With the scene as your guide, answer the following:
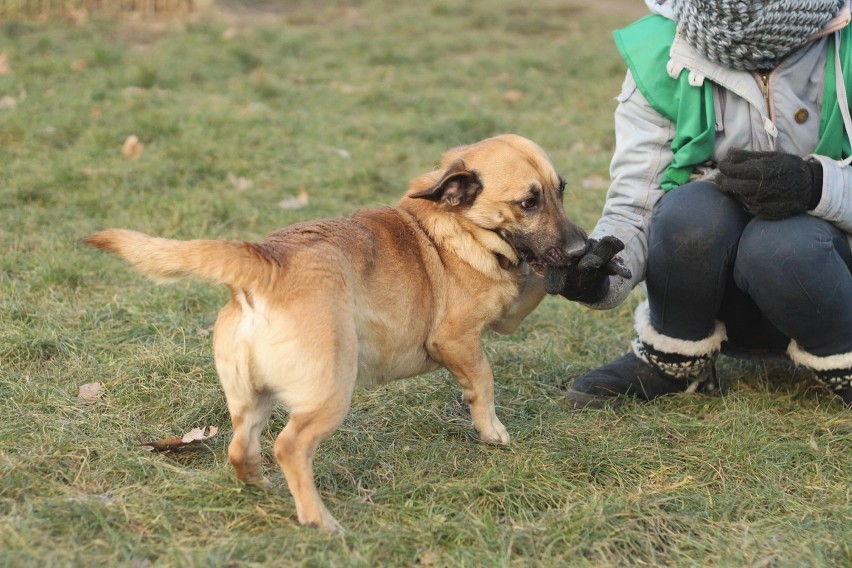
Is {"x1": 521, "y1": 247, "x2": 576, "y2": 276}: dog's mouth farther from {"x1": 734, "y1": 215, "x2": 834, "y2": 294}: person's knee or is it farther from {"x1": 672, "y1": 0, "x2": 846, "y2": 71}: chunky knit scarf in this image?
{"x1": 672, "y1": 0, "x2": 846, "y2": 71}: chunky knit scarf

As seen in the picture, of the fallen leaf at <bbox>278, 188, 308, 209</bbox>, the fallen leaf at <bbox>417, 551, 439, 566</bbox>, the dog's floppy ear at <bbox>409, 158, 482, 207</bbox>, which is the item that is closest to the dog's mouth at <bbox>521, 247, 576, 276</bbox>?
the dog's floppy ear at <bbox>409, 158, 482, 207</bbox>

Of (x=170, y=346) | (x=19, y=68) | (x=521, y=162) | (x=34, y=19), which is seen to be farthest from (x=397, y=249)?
(x=34, y=19)

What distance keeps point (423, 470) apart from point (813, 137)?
6.19 feet

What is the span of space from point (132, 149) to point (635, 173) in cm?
394

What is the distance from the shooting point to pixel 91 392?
12.2 ft

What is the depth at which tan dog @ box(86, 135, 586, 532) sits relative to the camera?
2.83 m

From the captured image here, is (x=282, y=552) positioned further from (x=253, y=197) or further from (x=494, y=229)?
(x=253, y=197)

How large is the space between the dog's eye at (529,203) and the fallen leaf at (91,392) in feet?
5.69

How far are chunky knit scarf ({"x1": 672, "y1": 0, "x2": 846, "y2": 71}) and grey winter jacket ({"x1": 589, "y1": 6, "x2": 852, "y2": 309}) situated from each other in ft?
0.19

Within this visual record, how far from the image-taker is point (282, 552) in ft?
8.84

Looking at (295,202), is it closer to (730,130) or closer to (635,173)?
(635,173)

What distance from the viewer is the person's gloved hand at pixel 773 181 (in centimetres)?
338

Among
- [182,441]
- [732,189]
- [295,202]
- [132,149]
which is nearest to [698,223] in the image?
[732,189]

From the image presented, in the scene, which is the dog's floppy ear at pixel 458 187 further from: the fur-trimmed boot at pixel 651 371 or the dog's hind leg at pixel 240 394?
the fur-trimmed boot at pixel 651 371
